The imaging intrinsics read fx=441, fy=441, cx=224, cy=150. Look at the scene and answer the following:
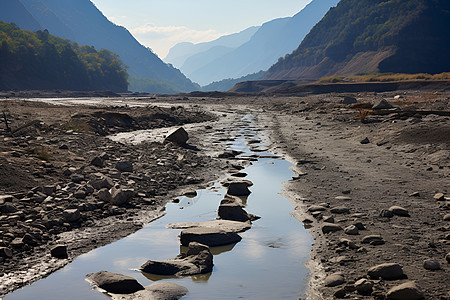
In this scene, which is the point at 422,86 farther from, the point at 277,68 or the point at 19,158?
the point at 277,68

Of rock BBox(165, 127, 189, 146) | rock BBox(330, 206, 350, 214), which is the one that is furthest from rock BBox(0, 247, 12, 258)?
rock BBox(165, 127, 189, 146)

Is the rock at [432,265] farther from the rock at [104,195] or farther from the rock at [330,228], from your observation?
the rock at [104,195]

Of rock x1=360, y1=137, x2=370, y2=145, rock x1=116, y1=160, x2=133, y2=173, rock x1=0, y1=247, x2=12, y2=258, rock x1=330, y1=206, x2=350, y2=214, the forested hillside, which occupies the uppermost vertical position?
the forested hillside

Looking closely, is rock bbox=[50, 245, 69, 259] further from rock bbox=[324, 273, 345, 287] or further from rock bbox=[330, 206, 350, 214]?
rock bbox=[330, 206, 350, 214]

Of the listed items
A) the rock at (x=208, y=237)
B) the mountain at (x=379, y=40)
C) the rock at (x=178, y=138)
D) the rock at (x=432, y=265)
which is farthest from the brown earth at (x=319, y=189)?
the mountain at (x=379, y=40)

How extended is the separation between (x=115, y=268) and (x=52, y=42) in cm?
13941

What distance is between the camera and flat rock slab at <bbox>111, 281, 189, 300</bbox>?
5.46 meters

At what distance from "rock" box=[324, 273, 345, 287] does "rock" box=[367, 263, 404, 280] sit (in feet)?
1.23

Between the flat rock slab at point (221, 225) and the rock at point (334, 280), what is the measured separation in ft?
8.63

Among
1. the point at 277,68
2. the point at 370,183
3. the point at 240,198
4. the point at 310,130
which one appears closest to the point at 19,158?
the point at 240,198

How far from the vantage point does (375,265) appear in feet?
19.7

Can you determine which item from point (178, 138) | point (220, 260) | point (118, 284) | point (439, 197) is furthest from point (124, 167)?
point (439, 197)

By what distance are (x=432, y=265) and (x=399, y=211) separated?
262cm

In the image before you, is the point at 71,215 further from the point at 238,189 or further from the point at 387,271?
the point at 387,271
